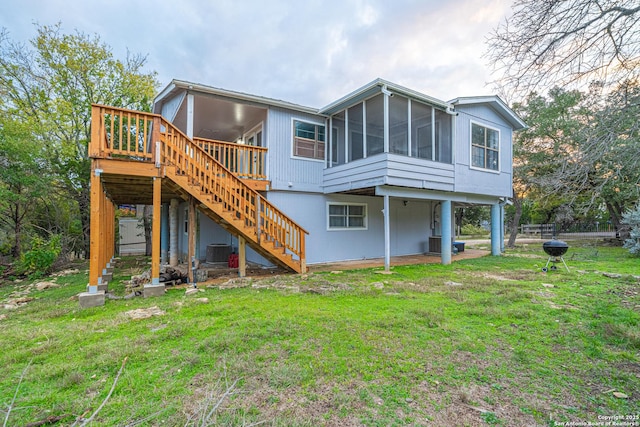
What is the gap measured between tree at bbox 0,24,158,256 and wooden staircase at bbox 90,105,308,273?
723 cm

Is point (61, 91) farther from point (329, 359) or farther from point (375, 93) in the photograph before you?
point (329, 359)

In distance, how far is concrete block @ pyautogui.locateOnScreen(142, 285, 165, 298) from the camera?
5492 mm

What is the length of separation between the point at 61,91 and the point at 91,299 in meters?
11.8

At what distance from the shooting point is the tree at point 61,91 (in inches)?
453

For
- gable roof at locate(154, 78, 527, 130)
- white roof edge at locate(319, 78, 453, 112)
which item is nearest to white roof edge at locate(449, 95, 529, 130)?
gable roof at locate(154, 78, 527, 130)

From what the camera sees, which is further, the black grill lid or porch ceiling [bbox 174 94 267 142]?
porch ceiling [bbox 174 94 267 142]

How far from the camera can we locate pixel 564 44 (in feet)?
11.7

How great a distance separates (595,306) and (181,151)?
25.2ft

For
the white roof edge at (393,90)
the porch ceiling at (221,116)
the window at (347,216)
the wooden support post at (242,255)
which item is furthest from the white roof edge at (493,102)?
the wooden support post at (242,255)

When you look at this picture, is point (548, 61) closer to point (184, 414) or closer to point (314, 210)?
point (184, 414)

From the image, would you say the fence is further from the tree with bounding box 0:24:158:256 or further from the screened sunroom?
the tree with bounding box 0:24:158:256

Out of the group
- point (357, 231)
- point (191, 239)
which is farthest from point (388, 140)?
point (191, 239)

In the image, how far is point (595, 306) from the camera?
4.59 meters

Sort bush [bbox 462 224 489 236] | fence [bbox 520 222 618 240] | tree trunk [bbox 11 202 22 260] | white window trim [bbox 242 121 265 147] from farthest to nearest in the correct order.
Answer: bush [bbox 462 224 489 236] < fence [bbox 520 222 618 240] < tree trunk [bbox 11 202 22 260] < white window trim [bbox 242 121 265 147]
